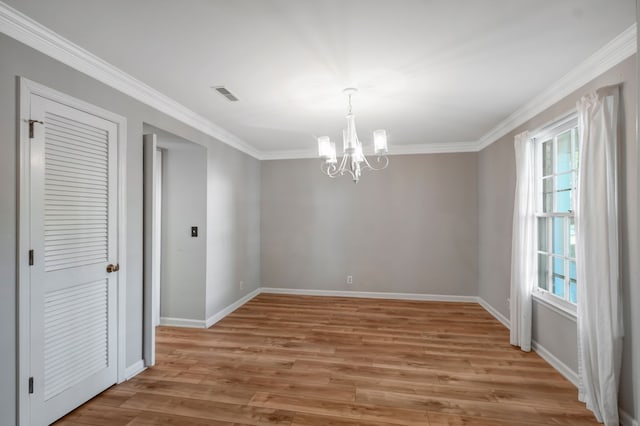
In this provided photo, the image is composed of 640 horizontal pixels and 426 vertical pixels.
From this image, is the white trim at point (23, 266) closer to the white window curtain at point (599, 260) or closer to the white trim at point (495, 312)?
the white window curtain at point (599, 260)

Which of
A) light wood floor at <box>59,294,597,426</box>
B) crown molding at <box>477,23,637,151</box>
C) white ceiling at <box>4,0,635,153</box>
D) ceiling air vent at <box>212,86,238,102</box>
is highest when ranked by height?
ceiling air vent at <box>212,86,238,102</box>

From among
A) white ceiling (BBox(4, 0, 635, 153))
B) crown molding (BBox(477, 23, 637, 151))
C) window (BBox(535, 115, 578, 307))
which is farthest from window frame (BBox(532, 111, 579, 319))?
white ceiling (BBox(4, 0, 635, 153))

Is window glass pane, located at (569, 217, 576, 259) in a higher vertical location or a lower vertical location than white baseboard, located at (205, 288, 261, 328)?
higher

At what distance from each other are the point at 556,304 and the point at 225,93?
3712mm

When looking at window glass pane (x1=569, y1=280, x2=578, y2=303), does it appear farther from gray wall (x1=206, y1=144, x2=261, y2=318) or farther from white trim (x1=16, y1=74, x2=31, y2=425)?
white trim (x1=16, y1=74, x2=31, y2=425)

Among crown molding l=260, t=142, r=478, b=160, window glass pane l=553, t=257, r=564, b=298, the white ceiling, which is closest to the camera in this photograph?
the white ceiling

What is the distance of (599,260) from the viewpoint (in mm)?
2254

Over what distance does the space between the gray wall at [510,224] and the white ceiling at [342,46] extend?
0.96ft

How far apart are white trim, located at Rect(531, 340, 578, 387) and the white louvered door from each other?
3873 millimetres

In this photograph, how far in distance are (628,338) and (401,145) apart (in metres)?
3.83

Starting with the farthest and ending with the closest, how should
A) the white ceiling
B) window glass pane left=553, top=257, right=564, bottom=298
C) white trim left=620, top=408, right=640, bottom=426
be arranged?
window glass pane left=553, top=257, right=564, bottom=298
white trim left=620, top=408, right=640, bottom=426
the white ceiling

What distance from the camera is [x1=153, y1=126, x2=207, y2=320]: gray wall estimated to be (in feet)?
13.6

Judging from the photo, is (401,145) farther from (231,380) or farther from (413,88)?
(231,380)

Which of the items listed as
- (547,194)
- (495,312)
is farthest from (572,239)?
(495,312)
